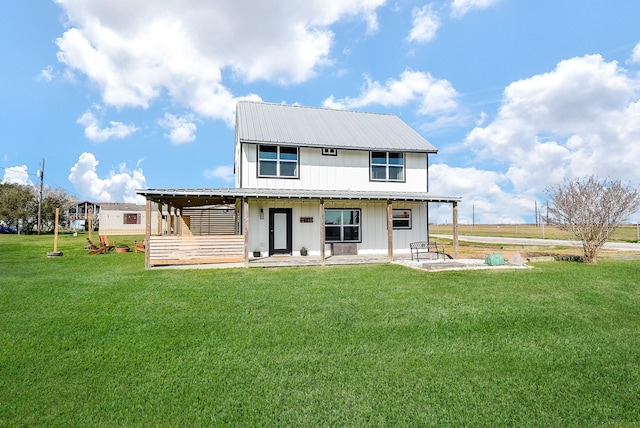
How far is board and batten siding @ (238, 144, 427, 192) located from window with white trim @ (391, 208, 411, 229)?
1.01 meters

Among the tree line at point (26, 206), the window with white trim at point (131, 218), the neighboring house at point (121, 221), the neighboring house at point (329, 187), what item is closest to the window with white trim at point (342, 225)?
the neighboring house at point (329, 187)

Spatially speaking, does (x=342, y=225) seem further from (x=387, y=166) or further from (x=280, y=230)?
(x=387, y=166)

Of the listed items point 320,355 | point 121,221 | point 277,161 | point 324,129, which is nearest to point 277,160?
point 277,161

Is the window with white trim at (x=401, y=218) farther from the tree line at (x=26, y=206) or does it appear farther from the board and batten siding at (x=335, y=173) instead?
the tree line at (x=26, y=206)

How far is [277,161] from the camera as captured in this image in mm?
15914

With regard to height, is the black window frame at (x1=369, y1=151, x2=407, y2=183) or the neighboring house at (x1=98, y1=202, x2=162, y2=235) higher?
the black window frame at (x1=369, y1=151, x2=407, y2=183)

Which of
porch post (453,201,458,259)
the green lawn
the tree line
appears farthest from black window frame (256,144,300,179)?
the tree line

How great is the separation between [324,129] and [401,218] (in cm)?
582

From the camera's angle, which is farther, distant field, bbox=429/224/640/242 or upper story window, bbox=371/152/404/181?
distant field, bbox=429/224/640/242

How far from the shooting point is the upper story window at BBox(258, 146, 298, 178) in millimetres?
→ 15719

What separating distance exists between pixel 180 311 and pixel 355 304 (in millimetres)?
3503

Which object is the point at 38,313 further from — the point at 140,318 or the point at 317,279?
the point at 317,279

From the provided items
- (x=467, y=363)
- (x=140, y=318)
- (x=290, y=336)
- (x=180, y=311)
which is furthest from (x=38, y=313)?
(x=467, y=363)

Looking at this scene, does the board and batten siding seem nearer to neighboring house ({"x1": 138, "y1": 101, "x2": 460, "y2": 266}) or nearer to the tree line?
neighboring house ({"x1": 138, "y1": 101, "x2": 460, "y2": 266})
